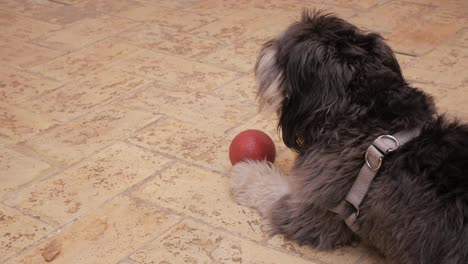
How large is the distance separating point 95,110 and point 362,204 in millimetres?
2063

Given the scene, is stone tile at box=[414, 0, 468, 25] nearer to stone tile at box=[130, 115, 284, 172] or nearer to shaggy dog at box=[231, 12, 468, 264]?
stone tile at box=[130, 115, 284, 172]

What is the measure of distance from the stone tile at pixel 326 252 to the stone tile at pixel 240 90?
139cm

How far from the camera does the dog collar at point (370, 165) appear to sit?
2539mm

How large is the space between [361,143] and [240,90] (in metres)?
1.77

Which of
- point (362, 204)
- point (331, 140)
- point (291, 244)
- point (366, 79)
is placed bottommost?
point (291, 244)

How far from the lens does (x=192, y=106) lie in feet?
13.6

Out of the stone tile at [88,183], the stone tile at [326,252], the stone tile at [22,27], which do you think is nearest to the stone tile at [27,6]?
the stone tile at [22,27]

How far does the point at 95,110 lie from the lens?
4.16 meters

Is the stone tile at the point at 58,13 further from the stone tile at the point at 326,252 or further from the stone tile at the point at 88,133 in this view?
the stone tile at the point at 326,252

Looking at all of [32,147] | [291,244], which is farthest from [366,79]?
[32,147]

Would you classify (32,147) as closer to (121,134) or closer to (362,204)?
(121,134)

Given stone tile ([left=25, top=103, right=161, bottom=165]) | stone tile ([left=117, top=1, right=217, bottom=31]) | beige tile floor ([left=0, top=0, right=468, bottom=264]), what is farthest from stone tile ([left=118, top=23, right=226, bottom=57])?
stone tile ([left=25, top=103, right=161, bottom=165])

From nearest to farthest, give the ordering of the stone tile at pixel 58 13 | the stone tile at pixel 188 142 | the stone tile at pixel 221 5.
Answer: the stone tile at pixel 188 142 < the stone tile at pixel 58 13 < the stone tile at pixel 221 5

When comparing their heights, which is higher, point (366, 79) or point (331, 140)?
point (366, 79)
